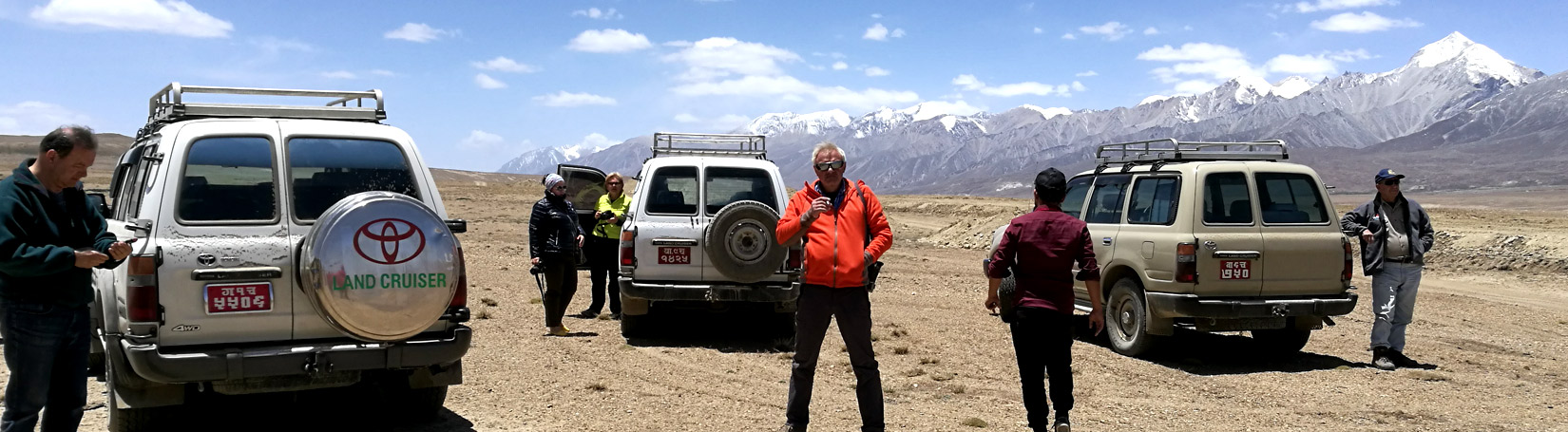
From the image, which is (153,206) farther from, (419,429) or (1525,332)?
(1525,332)

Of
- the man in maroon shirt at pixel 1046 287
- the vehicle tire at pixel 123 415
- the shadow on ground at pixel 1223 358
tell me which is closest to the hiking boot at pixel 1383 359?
the shadow on ground at pixel 1223 358

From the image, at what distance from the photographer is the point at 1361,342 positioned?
11055mm

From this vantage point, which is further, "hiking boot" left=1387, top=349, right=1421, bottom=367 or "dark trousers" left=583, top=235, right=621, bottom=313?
"dark trousers" left=583, top=235, right=621, bottom=313

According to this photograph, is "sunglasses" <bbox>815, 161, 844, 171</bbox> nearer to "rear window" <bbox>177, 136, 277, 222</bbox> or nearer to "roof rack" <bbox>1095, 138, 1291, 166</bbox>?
"rear window" <bbox>177, 136, 277, 222</bbox>

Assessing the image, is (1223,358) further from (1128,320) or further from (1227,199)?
(1227,199)

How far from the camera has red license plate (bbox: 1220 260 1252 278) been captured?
893 cm

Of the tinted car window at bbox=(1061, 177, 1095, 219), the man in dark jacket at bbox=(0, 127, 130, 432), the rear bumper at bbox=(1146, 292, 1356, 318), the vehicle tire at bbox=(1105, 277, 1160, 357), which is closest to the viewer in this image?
the man in dark jacket at bbox=(0, 127, 130, 432)

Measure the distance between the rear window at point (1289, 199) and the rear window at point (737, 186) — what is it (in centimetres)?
424

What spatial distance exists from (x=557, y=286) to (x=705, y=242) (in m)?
1.70

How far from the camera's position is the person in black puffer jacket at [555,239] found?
10172 millimetres

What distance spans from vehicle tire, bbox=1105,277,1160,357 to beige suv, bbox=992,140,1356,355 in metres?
0.01

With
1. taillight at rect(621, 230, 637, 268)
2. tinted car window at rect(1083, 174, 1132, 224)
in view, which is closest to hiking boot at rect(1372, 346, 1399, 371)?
tinted car window at rect(1083, 174, 1132, 224)

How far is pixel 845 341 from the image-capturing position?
19.1ft

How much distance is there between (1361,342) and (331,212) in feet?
32.7
